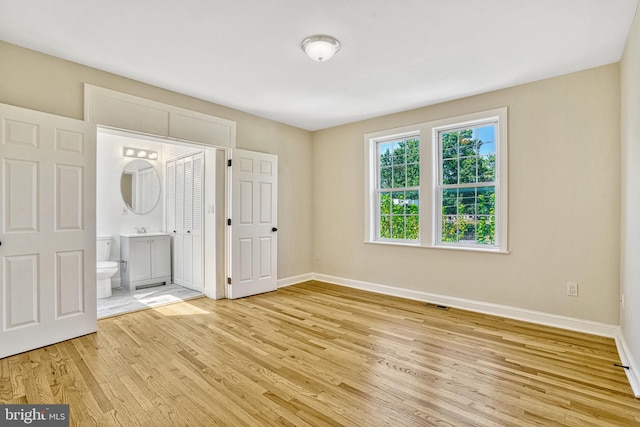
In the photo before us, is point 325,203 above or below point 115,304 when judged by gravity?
above

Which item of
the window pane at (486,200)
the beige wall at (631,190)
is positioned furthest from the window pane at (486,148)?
the beige wall at (631,190)

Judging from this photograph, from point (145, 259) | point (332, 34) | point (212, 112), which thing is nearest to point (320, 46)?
point (332, 34)

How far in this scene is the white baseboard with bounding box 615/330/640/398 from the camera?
2.07 meters

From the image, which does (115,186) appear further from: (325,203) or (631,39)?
(631,39)

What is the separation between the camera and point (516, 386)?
84.3 inches

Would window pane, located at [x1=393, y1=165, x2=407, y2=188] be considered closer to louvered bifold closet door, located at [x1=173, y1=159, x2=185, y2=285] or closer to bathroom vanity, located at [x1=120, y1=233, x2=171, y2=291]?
louvered bifold closet door, located at [x1=173, y1=159, x2=185, y2=285]

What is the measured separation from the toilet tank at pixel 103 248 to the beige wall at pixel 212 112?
2468 mm

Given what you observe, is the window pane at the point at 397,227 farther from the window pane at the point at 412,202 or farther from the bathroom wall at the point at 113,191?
the bathroom wall at the point at 113,191

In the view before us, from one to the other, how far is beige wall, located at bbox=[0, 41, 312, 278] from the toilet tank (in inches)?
97.2

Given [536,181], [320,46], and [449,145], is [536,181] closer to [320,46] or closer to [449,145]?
[449,145]

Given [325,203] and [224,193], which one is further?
[325,203]

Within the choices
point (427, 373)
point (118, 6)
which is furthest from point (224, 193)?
point (427, 373)

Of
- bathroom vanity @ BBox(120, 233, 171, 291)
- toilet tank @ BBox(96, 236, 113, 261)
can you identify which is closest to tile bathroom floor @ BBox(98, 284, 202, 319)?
bathroom vanity @ BBox(120, 233, 171, 291)

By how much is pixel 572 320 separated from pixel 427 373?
194 cm
